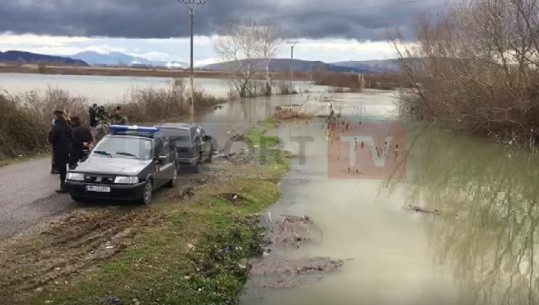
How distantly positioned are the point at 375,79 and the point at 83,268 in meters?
111

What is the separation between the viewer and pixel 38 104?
24812 millimetres

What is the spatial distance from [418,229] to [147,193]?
21.6ft

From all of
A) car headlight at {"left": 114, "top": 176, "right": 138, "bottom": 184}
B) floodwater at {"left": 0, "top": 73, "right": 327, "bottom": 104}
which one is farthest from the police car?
floodwater at {"left": 0, "top": 73, "right": 327, "bottom": 104}

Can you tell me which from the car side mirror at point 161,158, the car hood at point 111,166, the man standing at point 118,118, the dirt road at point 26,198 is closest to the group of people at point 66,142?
the dirt road at point 26,198

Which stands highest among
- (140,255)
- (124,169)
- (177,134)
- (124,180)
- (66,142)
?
(66,142)

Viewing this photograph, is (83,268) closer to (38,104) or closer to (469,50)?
(38,104)

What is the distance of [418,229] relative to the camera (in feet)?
42.8

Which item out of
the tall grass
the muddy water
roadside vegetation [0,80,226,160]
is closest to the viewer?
the muddy water

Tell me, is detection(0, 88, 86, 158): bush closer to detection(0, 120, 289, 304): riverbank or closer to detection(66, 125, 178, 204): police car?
detection(66, 125, 178, 204): police car

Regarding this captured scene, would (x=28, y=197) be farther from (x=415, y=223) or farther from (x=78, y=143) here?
(x=415, y=223)

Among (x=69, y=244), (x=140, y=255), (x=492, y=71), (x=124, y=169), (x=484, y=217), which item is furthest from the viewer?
(x=492, y=71)

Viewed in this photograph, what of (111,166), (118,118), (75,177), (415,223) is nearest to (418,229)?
(415,223)

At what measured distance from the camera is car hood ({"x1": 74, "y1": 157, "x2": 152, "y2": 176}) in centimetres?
1224

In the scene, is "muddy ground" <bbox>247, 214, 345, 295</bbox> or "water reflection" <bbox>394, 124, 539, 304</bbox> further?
"water reflection" <bbox>394, 124, 539, 304</bbox>
